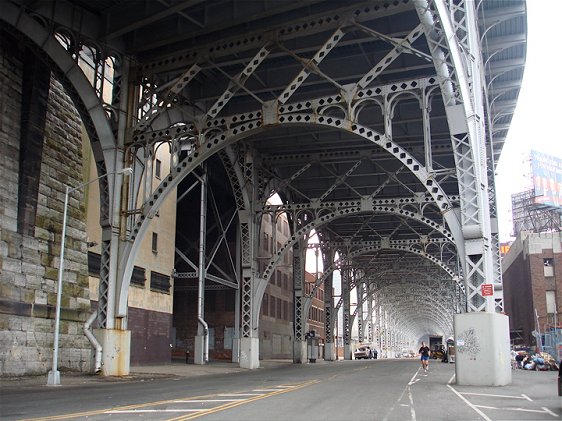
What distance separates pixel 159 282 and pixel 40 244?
1297 cm

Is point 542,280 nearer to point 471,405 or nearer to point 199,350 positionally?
point 199,350

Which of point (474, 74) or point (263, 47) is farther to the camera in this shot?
point (263, 47)

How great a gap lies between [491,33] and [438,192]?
12519mm

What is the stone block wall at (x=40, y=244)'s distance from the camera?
78.3 feet

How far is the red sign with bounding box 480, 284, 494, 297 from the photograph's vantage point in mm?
20125

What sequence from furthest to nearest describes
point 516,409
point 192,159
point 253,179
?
1. point 253,179
2. point 192,159
3. point 516,409

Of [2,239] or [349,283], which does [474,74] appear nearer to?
[2,239]

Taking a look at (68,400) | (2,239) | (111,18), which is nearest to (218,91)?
(111,18)

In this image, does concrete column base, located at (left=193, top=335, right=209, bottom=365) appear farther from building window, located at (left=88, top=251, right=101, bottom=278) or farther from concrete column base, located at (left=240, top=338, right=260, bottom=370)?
building window, located at (left=88, top=251, right=101, bottom=278)

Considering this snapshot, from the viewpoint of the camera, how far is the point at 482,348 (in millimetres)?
A: 20109

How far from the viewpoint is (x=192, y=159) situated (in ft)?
83.7

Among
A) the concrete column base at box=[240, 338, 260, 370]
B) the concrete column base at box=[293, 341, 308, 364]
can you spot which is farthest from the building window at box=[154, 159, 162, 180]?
the concrete column base at box=[293, 341, 308, 364]

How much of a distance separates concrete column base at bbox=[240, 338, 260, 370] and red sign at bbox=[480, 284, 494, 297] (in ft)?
58.5

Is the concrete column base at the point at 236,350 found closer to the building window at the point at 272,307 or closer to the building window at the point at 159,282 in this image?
the building window at the point at 159,282
